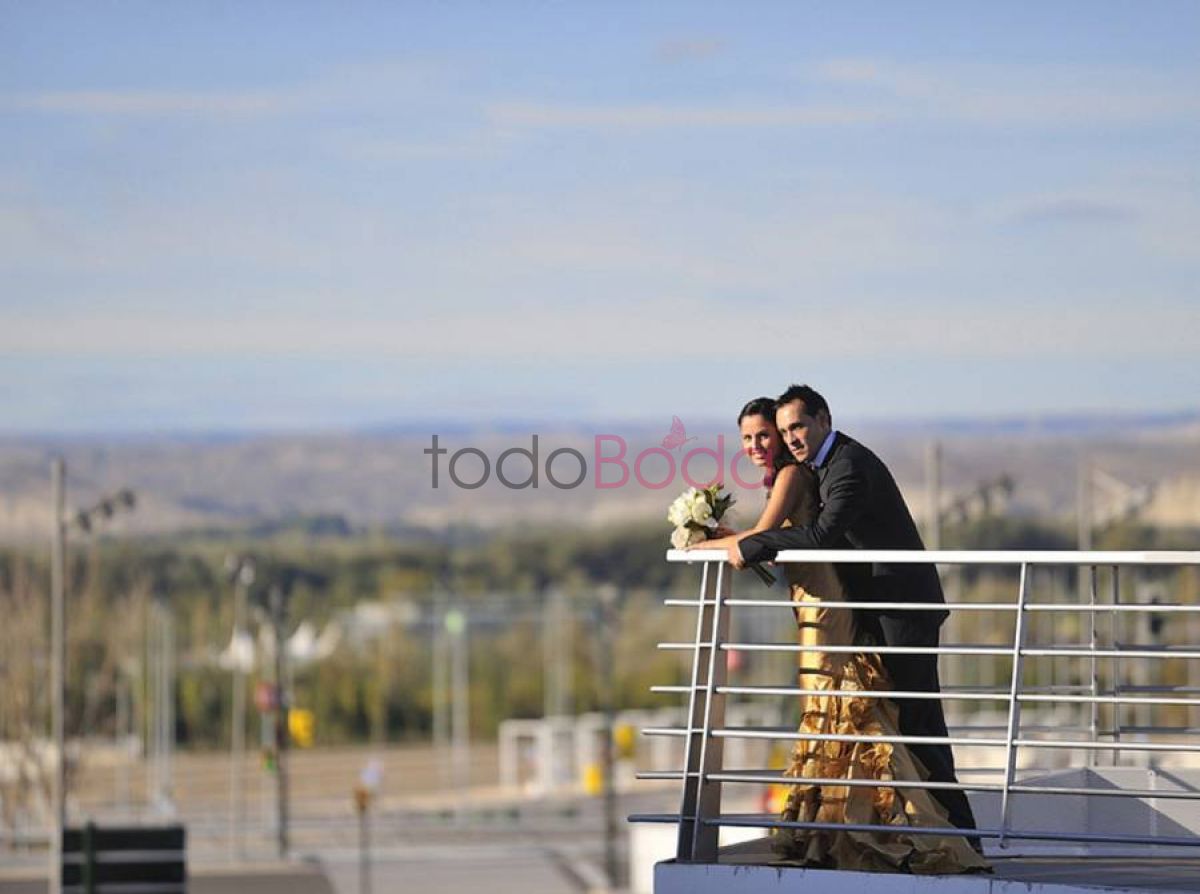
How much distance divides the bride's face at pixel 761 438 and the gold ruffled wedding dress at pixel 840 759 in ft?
0.65

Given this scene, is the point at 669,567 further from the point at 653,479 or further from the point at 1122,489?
the point at 653,479

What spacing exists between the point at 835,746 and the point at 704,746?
55 cm

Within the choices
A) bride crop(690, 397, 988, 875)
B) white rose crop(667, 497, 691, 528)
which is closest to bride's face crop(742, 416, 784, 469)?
bride crop(690, 397, 988, 875)

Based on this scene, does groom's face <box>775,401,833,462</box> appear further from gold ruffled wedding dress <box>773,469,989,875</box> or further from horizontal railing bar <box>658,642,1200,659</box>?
horizontal railing bar <box>658,642,1200,659</box>

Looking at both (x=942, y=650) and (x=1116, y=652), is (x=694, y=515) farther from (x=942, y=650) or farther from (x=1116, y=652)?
(x=1116, y=652)

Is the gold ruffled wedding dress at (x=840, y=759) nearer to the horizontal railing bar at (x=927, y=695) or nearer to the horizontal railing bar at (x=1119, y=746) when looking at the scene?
the horizontal railing bar at (x=927, y=695)

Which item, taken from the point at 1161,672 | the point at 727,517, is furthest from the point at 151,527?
the point at 727,517

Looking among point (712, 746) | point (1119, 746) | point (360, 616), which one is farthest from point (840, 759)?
point (360, 616)

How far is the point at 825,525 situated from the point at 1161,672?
194 feet

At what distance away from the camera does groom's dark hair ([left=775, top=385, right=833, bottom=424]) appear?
9.79 metres

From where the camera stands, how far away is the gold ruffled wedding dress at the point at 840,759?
377 inches

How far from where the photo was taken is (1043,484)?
90.9 metres

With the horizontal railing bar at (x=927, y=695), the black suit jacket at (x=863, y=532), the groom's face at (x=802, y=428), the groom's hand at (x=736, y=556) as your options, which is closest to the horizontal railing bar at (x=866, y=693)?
the horizontal railing bar at (x=927, y=695)

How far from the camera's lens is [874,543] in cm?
971
